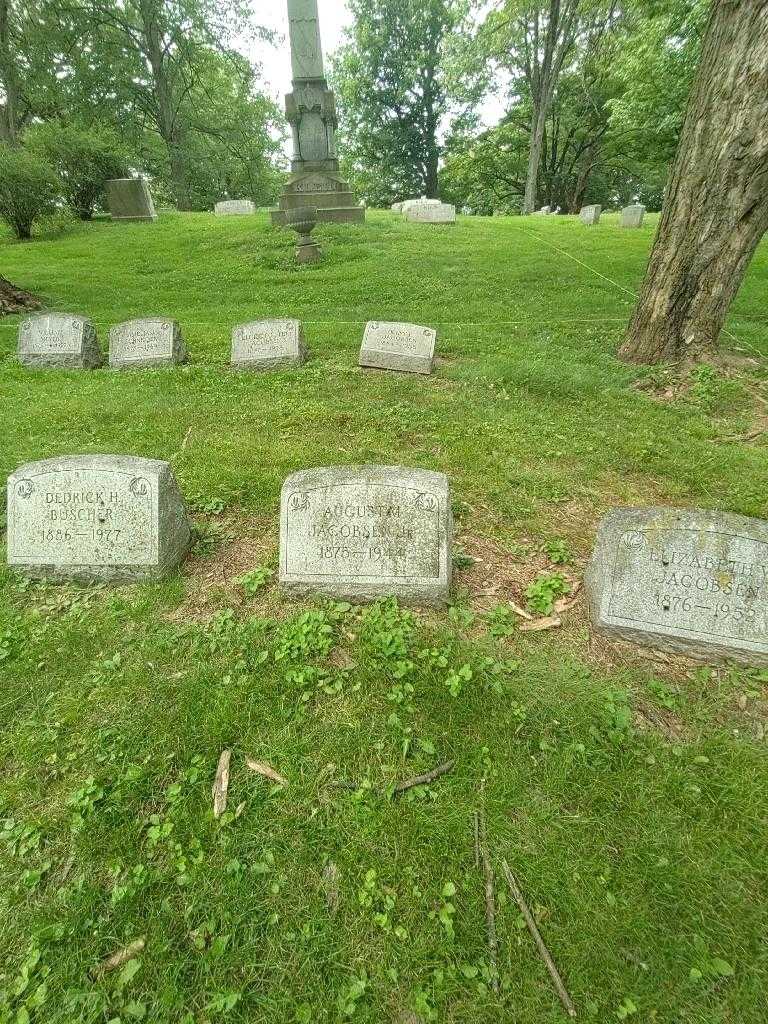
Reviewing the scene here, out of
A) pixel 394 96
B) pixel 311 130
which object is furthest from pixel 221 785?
pixel 394 96

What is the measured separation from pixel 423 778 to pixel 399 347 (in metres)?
5.92

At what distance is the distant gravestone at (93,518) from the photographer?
319 cm

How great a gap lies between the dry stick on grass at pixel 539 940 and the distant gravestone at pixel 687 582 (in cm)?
145

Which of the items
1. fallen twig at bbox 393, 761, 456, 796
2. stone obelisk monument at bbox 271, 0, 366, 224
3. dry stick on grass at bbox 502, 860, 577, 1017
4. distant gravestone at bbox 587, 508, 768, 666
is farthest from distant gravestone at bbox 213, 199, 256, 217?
dry stick on grass at bbox 502, 860, 577, 1017

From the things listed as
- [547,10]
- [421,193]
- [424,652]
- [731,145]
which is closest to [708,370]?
[731,145]

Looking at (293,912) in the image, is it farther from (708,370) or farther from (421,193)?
(421,193)

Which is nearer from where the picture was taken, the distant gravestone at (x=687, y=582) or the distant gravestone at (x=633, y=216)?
the distant gravestone at (x=687, y=582)

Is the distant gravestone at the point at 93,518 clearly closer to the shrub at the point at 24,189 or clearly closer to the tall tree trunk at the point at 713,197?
the tall tree trunk at the point at 713,197

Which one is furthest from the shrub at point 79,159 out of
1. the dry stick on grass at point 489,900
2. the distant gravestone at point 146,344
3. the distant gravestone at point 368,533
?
the dry stick on grass at point 489,900

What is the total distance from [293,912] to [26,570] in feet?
9.24

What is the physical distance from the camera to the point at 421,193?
41062 mm

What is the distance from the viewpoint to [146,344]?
7.51 metres

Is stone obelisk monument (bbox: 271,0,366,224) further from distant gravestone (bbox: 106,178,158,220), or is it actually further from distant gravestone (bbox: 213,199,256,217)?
distant gravestone (bbox: 106,178,158,220)

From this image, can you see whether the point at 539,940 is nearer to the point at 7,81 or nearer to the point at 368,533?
the point at 368,533
